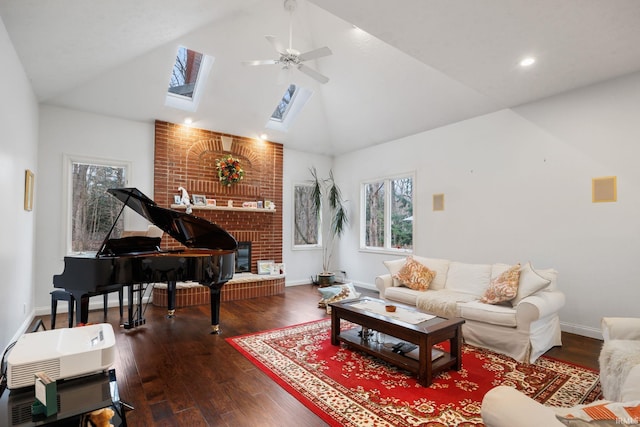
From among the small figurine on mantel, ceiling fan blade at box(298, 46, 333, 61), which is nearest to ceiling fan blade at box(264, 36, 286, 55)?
ceiling fan blade at box(298, 46, 333, 61)

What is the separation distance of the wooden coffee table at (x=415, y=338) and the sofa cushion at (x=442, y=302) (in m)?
0.64

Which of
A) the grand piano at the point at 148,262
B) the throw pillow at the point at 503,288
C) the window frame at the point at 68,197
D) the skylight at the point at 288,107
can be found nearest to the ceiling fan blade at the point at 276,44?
the grand piano at the point at 148,262

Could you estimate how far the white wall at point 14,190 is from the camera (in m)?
2.96

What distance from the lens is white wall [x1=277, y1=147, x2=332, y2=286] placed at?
717 centimetres

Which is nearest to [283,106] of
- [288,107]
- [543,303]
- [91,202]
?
[288,107]

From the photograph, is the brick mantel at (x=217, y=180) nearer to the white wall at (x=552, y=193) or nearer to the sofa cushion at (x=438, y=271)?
the white wall at (x=552, y=193)

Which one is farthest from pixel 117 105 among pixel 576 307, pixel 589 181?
pixel 576 307

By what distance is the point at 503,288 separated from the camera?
3.63 m

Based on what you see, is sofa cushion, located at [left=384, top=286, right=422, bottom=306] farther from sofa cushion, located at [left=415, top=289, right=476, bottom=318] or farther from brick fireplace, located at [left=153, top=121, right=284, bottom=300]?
brick fireplace, located at [left=153, top=121, right=284, bottom=300]

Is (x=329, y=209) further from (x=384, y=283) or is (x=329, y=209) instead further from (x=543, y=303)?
(x=543, y=303)

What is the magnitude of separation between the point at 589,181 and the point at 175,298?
584cm

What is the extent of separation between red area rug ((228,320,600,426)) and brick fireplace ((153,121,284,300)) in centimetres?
318

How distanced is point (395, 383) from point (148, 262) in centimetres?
267

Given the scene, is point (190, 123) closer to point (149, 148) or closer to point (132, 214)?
point (149, 148)
